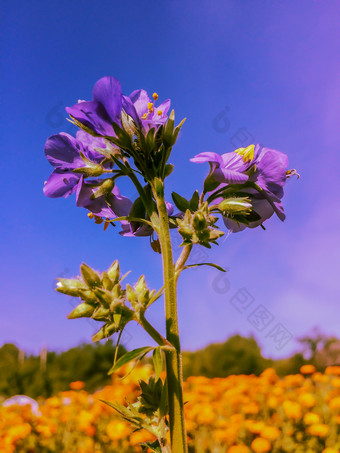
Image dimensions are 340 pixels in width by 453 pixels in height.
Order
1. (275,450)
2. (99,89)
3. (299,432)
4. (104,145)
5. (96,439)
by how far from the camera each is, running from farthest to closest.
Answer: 1. (96,439)
2. (299,432)
3. (275,450)
4. (104,145)
5. (99,89)

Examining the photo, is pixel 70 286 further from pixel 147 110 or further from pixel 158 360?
pixel 147 110

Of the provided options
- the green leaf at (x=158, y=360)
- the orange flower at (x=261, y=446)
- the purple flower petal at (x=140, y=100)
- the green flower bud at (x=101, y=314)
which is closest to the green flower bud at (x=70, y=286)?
the green flower bud at (x=101, y=314)

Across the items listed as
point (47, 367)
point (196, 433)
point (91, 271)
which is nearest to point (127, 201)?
point (91, 271)

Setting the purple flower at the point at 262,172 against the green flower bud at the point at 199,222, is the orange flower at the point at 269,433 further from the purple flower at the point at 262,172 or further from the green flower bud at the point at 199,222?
the green flower bud at the point at 199,222

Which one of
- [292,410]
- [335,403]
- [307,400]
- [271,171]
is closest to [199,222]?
[271,171]

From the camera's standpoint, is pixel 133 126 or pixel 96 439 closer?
pixel 133 126

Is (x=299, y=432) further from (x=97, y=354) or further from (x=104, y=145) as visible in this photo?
(x=97, y=354)

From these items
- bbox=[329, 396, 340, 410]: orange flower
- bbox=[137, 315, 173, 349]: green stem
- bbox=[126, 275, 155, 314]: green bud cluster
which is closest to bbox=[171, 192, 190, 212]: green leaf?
bbox=[126, 275, 155, 314]: green bud cluster
